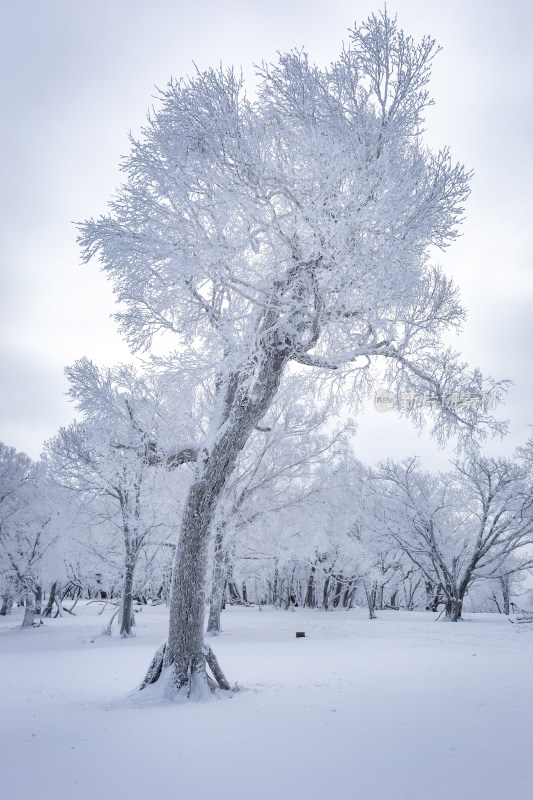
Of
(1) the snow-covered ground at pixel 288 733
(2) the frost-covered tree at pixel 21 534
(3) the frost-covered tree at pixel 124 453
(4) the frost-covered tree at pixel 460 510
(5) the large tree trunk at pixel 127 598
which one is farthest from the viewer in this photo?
(2) the frost-covered tree at pixel 21 534

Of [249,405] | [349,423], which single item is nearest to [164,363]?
[249,405]

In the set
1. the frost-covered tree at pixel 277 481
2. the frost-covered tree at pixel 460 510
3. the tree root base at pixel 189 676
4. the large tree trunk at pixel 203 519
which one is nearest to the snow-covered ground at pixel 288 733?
the tree root base at pixel 189 676

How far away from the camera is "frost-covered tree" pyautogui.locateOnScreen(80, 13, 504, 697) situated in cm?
666

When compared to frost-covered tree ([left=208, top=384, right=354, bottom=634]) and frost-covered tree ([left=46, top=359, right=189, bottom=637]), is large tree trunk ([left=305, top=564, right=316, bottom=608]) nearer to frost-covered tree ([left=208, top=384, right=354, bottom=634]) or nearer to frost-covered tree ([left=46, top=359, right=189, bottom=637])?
frost-covered tree ([left=208, top=384, right=354, bottom=634])

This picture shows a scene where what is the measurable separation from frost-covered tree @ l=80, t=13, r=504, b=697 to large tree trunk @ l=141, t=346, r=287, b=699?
0.02 metres

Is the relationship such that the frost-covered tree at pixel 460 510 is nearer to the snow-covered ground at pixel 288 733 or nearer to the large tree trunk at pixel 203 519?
the snow-covered ground at pixel 288 733

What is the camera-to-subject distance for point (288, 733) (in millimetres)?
5000

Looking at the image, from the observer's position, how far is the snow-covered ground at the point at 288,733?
11.9 feet

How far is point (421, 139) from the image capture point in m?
7.80

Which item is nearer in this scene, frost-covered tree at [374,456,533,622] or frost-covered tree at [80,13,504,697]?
frost-covered tree at [80,13,504,697]

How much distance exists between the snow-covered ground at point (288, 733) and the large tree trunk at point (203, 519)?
2.03 ft

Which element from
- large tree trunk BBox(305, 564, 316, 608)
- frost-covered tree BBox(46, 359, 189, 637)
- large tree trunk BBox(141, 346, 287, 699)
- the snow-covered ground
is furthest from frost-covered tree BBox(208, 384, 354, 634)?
large tree trunk BBox(305, 564, 316, 608)

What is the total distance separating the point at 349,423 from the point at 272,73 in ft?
54.6

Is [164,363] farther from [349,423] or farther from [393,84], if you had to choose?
[349,423]
